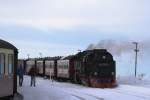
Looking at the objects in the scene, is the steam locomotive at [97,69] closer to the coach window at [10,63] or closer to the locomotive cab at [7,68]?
the locomotive cab at [7,68]

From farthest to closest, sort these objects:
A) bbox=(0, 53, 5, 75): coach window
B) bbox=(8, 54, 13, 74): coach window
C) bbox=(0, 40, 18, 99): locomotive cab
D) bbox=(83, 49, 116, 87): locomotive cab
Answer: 1. bbox=(83, 49, 116, 87): locomotive cab
2. bbox=(8, 54, 13, 74): coach window
3. bbox=(0, 40, 18, 99): locomotive cab
4. bbox=(0, 53, 5, 75): coach window

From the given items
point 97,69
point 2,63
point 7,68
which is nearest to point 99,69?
point 97,69

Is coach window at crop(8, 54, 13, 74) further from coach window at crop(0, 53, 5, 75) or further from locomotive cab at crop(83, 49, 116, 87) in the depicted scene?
locomotive cab at crop(83, 49, 116, 87)

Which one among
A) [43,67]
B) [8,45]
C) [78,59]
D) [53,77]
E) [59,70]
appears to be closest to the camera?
[8,45]

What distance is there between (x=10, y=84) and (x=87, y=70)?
1698 centimetres

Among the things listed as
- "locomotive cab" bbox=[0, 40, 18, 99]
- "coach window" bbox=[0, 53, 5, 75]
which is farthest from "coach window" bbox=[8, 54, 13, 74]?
"coach window" bbox=[0, 53, 5, 75]

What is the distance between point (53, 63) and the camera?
6181 centimetres

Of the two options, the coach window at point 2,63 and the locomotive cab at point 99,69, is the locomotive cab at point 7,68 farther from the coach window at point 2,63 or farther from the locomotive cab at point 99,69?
the locomotive cab at point 99,69

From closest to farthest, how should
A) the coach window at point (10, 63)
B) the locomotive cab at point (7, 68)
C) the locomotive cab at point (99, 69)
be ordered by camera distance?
1. the locomotive cab at point (7, 68)
2. the coach window at point (10, 63)
3. the locomotive cab at point (99, 69)

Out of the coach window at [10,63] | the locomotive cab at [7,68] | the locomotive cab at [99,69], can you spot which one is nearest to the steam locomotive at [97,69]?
the locomotive cab at [99,69]

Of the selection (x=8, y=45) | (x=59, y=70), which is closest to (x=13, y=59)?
(x=8, y=45)

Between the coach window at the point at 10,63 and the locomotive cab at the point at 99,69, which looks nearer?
the coach window at the point at 10,63

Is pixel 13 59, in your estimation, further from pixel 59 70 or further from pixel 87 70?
pixel 59 70

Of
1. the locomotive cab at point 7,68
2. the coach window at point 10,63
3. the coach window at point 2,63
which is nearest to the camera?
the coach window at point 2,63
